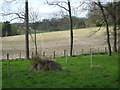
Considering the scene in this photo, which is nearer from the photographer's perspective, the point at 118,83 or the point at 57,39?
the point at 118,83

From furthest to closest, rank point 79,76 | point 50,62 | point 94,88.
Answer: point 50,62 < point 79,76 < point 94,88

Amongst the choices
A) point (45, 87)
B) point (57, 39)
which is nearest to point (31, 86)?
point (45, 87)

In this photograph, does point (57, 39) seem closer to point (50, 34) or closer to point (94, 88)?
point (50, 34)

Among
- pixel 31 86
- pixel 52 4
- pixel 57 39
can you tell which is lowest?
pixel 31 86

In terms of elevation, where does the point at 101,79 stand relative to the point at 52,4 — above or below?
below

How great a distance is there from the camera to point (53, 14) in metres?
27.0

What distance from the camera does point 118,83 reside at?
8.81 metres

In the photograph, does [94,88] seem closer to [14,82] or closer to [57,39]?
[14,82]

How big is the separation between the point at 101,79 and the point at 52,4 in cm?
1519

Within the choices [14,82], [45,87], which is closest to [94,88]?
[45,87]

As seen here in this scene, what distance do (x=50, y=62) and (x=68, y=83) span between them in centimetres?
355

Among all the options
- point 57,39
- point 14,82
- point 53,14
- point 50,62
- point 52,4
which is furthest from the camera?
point 57,39

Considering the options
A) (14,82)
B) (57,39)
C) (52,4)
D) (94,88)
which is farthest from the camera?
(57,39)

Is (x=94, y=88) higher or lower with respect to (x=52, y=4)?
lower
